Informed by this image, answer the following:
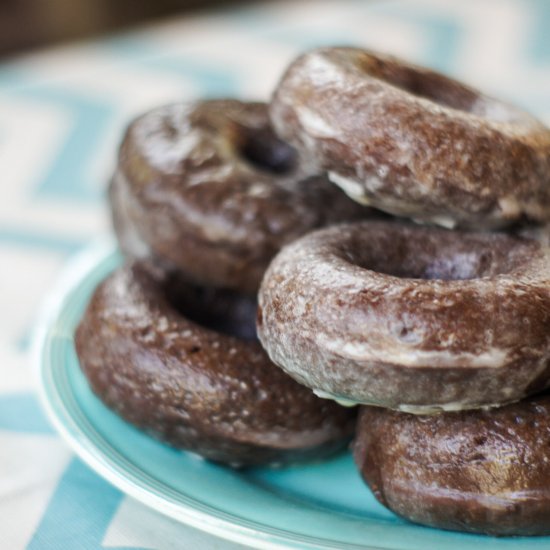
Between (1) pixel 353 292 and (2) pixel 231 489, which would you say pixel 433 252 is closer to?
(1) pixel 353 292

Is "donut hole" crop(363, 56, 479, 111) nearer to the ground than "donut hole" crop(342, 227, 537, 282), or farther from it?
farther from it

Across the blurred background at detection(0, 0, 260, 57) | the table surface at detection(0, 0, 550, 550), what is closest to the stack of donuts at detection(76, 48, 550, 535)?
the table surface at detection(0, 0, 550, 550)

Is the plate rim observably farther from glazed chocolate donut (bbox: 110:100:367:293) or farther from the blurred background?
the blurred background

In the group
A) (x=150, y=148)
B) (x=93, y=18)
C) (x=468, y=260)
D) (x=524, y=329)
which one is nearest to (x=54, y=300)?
(x=150, y=148)

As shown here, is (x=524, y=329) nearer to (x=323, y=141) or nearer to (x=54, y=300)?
(x=323, y=141)

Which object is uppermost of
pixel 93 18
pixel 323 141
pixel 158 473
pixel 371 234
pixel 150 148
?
pixel 323 141

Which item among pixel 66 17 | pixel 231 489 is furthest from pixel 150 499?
pixel 66 17
